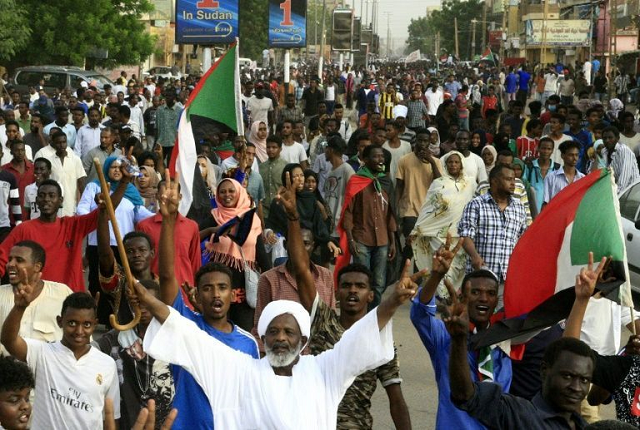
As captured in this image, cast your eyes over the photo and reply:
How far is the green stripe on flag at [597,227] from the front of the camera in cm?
632

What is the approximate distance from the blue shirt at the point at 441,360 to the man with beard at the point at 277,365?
1.93 feet

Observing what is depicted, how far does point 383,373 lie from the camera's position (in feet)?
19.0

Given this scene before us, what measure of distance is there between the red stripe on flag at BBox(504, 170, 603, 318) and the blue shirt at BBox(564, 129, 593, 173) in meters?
8.14

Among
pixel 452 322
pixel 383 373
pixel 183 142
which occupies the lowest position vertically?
pixel 383 373

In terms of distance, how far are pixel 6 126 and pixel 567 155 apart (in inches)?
248

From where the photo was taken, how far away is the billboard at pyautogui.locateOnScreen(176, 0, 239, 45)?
2638 centimetres

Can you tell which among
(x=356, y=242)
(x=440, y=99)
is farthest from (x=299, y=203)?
(x=440, y=99)

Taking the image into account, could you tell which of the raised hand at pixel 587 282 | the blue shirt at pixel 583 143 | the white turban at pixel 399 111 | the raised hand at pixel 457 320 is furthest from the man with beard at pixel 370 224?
the white turban at pixel 399 111

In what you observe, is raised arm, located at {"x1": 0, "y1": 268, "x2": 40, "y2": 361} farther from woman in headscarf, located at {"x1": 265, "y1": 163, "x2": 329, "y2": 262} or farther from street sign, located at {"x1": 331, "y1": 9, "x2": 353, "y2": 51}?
street sign, located at {"x1": 331, "y1": 9, "x2": 353, "y2": 51}

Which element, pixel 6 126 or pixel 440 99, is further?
pixel 440 99

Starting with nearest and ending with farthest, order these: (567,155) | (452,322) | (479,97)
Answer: (452,322) < (567,155) < (479,97)

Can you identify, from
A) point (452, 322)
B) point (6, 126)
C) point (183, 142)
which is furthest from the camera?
point (6, 126)

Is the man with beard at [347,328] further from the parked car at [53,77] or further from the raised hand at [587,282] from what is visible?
the parked car at [53,77]

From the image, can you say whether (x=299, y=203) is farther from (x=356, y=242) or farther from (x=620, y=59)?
(x=620, y=59)
